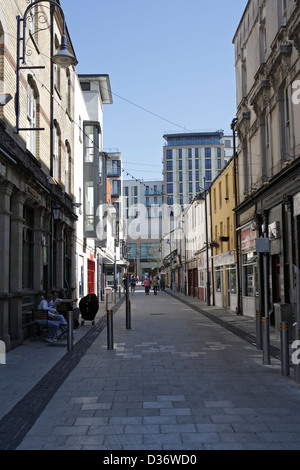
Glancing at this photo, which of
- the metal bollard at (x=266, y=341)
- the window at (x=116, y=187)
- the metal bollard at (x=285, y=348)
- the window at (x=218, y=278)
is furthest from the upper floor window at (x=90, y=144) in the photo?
the window at (x=116, y=187)

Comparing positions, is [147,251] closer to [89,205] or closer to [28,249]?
[89,205]

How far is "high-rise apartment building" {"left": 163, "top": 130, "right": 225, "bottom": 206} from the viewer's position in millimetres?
105562

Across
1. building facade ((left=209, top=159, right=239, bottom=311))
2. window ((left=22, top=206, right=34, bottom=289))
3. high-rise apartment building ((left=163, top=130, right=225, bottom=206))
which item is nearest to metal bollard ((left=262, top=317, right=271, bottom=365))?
window ((left=22, top=206, right=34, bottom=289))

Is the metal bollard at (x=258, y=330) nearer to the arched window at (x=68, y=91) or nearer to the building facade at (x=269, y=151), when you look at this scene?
the building facade at (x=269, y=151)

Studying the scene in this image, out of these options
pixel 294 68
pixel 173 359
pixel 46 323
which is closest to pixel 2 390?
pixel 173 359

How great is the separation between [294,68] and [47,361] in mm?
10596

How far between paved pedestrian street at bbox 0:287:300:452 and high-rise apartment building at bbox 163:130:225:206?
93.9m

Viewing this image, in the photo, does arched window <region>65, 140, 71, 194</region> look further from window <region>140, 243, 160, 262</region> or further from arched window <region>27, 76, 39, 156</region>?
window <region>140, 243, 160, 262</region>

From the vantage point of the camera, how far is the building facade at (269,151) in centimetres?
1398

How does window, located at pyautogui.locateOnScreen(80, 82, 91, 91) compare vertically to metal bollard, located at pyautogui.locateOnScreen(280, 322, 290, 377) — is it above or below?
above

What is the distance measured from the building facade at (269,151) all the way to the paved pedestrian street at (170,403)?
9.97ft

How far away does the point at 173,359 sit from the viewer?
33.2 ft

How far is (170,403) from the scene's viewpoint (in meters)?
6.58

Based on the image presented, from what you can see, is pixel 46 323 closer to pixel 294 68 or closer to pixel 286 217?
pixel 286 217
